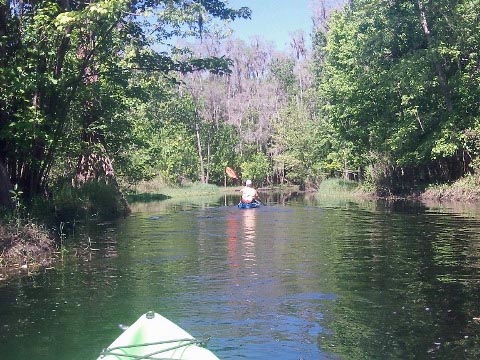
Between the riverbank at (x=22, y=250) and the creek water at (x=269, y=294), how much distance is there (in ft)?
1.56

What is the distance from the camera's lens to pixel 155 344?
217 inches

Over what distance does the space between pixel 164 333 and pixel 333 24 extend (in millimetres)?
44394

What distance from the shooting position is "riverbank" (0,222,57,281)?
11477 millimetres

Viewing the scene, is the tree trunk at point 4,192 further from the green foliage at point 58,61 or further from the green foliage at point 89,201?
the green foliage at point 89,201

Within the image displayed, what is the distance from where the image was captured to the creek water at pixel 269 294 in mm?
6918

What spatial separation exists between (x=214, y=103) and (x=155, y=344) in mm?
65137

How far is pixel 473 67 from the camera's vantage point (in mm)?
30500

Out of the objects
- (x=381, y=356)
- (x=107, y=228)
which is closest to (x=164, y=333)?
(x=381, y=356)

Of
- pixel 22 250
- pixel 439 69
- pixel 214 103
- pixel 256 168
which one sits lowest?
pixel 22 250

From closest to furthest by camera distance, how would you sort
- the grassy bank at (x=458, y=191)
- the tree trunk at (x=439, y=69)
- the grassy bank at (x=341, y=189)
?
the grassy bank at (x=458, y=191)
the tree trunk at (x=439, y=69)
the grassy bank at (x=341, y=189)

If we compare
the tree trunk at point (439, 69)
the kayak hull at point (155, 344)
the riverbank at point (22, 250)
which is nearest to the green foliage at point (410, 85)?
the tree trunk at point (439, 69)

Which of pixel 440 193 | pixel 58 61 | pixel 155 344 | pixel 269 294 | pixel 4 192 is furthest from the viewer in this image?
pixel 440 193

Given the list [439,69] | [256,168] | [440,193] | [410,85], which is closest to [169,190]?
[256,168]

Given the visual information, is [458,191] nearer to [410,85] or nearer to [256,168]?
[410,85]
